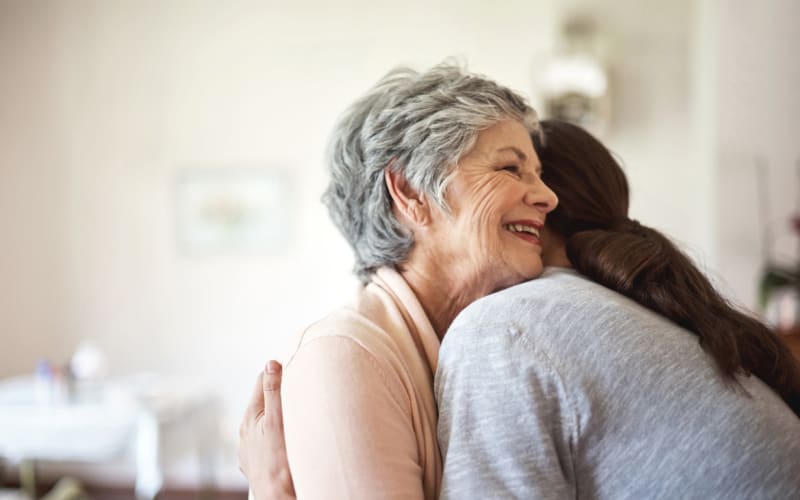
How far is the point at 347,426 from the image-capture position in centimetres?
88

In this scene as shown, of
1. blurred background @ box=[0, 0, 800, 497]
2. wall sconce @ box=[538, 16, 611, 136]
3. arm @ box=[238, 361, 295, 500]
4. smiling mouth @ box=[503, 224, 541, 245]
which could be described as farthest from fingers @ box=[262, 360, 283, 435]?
wall sconce @ box=[538, 16, 611, 136]

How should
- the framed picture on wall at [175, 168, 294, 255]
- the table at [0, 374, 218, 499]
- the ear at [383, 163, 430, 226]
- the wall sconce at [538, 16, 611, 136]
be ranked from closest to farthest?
the ear at [383, 163, 430, 226] → the table at [0, 374, 218, 499] → the wall sconce at [538, 16, 611, 136] → the framed picture on wall at [175, 168, 294, 255]

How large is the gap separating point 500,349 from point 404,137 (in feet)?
1.42

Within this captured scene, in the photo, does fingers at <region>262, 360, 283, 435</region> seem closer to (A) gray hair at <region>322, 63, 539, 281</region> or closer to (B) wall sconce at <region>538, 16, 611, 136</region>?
(A) gray hair at <region>322, 63, 539, 281</region>

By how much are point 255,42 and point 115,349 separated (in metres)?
2.19

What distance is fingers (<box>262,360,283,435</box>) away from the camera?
3.51 feet

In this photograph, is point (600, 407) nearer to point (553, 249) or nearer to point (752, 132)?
point (553, 249)

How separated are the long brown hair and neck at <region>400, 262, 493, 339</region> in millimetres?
175

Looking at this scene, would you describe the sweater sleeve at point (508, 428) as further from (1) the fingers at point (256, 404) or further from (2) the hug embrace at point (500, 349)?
(1) the fingers at point (256, 404)

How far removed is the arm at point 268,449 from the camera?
1037mm

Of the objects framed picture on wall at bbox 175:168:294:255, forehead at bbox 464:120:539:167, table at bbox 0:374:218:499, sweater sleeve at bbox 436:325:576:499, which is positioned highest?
forehead at bbox 464:120:539:167

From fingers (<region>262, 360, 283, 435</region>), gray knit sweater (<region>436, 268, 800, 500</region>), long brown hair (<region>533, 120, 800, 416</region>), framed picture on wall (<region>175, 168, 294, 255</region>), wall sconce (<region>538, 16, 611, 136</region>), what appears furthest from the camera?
framed picture on wall (<region>175, 168, 294, 255</region>)

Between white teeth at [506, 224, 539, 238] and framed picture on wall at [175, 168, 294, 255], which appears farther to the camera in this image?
framed picture on wall at [175, 168, 294, 255]

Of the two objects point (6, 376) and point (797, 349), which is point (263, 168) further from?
point (797, 349)
